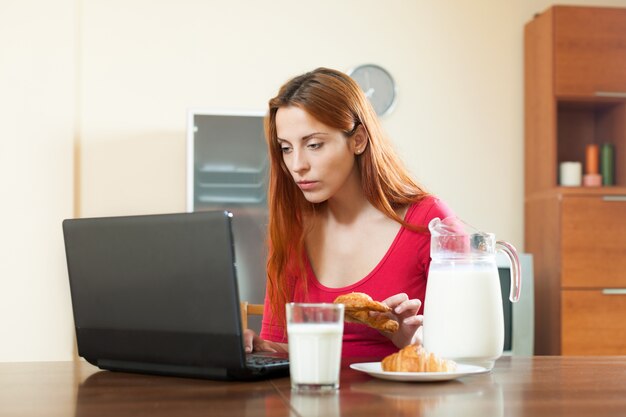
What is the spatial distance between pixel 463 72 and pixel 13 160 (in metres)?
2.21

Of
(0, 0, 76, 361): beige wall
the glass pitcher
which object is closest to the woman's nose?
the glass pitcher

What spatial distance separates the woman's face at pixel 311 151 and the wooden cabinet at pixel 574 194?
7.60 ft

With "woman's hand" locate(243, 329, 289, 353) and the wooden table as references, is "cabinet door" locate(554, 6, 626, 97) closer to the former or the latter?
"woman's hand" locate(243, 329, 289, 353)

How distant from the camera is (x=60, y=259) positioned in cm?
417

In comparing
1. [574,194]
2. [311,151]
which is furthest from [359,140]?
[574,194]

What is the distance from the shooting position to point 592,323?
4.18 metres

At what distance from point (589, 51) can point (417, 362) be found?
132 inches

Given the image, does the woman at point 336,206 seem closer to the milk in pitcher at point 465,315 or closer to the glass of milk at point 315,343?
the milk in pitcher at point 465,315

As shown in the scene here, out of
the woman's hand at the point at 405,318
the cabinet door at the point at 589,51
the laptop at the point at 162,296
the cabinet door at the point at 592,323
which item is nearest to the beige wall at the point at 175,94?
the cabinet door at the point at 589,51

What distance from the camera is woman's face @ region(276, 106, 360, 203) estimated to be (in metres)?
2.11

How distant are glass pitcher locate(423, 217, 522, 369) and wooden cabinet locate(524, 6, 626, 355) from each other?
2830 millimetres

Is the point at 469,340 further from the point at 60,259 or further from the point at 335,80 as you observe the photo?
the point at 60,259

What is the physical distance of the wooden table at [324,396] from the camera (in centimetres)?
112

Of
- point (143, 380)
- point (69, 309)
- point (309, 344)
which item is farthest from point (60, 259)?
point (309, 344)
